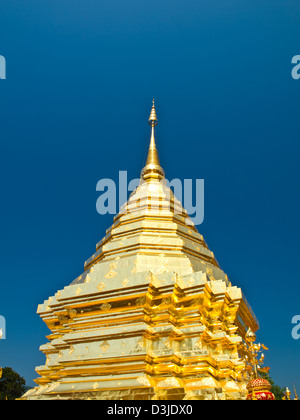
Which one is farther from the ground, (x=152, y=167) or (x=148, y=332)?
(x=152, y=167)

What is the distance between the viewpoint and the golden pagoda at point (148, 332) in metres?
7.07

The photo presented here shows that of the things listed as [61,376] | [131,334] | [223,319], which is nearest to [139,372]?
[131,334]

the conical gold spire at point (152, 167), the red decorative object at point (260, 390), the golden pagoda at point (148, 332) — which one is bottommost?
the red decorative object at point (260, 390)

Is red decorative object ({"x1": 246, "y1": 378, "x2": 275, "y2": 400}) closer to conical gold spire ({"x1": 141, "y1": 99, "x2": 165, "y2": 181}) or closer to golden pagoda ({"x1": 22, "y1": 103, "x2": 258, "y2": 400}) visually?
golden pagoda ({"x1": 22, "y1": 103, "x2": 258, "y2": 400})

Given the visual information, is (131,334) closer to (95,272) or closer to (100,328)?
(100,328)

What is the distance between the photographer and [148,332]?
7441 mm

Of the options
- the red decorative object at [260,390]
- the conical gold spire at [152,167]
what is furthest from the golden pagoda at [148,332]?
the conical gold spire at [152,167]

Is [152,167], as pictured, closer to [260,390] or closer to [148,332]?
[148,332]

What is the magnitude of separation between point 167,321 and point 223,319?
1.60m

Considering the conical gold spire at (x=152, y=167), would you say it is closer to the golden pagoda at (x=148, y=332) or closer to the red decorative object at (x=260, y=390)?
the golden pagoda at (x=148, y=332)

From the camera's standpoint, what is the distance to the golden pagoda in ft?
23.2

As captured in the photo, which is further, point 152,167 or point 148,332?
point 152,167

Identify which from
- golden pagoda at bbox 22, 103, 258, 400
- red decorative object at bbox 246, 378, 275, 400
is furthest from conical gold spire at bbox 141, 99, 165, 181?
red decorative object at bbox 246, 378, 275, 400

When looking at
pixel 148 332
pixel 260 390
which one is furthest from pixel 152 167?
pixel 260 390
